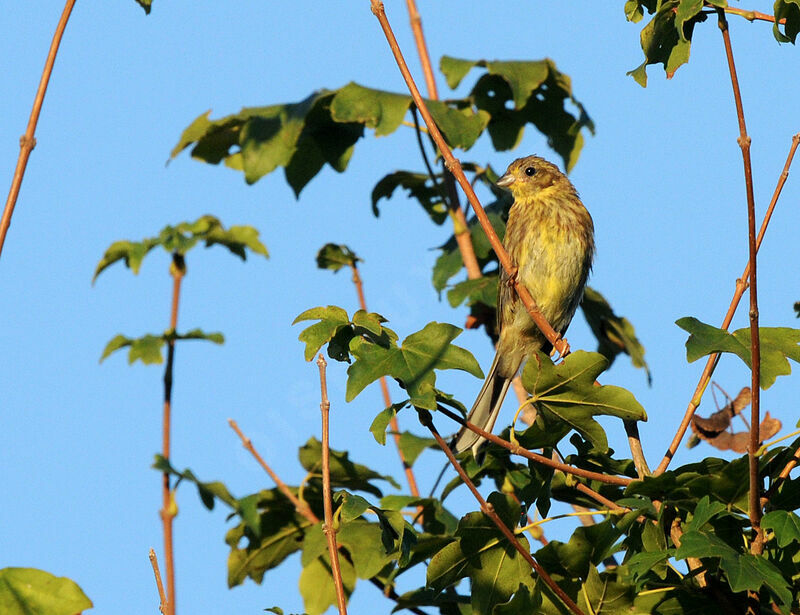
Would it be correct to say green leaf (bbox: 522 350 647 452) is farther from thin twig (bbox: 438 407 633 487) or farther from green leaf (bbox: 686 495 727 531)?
green leaf (bbox: 686 495 727 531)

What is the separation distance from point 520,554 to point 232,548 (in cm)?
171

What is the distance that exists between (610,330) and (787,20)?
3.06 m

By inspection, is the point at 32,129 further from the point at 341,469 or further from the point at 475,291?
the point at 475,291

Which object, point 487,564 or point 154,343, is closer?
point 487,564

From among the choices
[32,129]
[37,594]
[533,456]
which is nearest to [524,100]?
[533,456]

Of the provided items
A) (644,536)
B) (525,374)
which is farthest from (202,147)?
(644,536)

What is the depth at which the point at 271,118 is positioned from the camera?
17.8 ft

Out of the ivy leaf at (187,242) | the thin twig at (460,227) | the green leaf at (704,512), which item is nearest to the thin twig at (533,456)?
the green leaf at (704,512)

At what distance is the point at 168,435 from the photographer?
358 cm

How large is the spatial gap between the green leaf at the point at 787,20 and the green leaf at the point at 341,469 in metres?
2.32

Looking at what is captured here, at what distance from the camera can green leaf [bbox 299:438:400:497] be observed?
4.40m

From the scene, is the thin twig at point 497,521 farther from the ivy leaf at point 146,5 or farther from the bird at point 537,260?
the bird at point 537,260

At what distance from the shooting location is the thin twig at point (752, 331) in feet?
8.36

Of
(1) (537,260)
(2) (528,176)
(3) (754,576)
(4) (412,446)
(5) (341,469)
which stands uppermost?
(2) (528,176)
